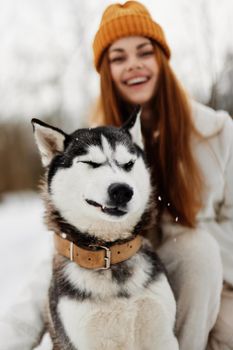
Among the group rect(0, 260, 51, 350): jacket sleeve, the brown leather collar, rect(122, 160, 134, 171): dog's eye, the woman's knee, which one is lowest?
rect(0, 260, 51, 350): jacket sleeve

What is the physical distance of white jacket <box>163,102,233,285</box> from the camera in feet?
7.56

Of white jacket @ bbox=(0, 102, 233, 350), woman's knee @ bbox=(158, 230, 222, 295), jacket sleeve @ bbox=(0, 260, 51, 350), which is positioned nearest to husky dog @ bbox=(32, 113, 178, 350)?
woman's knee @ bbox=(158, 230, 222, 295)

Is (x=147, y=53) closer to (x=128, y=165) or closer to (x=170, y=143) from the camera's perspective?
(x=170, y=143)

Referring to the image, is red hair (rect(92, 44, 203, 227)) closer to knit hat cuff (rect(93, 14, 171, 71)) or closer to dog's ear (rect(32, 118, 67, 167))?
knit hat cuff (rect(93, 14, 171, 71))

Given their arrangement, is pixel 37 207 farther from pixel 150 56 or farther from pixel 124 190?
pixel 124 190

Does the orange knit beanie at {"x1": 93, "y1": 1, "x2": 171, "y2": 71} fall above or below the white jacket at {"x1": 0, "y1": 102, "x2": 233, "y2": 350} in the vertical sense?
above

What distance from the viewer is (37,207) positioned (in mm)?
9219

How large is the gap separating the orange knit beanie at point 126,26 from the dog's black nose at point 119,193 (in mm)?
1089

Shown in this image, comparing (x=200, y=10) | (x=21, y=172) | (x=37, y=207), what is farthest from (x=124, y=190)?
(x=21, y=172)

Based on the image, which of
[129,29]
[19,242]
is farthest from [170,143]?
[19,242]

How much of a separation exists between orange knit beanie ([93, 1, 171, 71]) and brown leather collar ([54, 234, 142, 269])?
1.11 meters

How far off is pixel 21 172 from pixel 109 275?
8.92 meters

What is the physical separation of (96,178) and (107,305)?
0.47m

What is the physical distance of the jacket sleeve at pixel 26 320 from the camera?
2.08 meters
